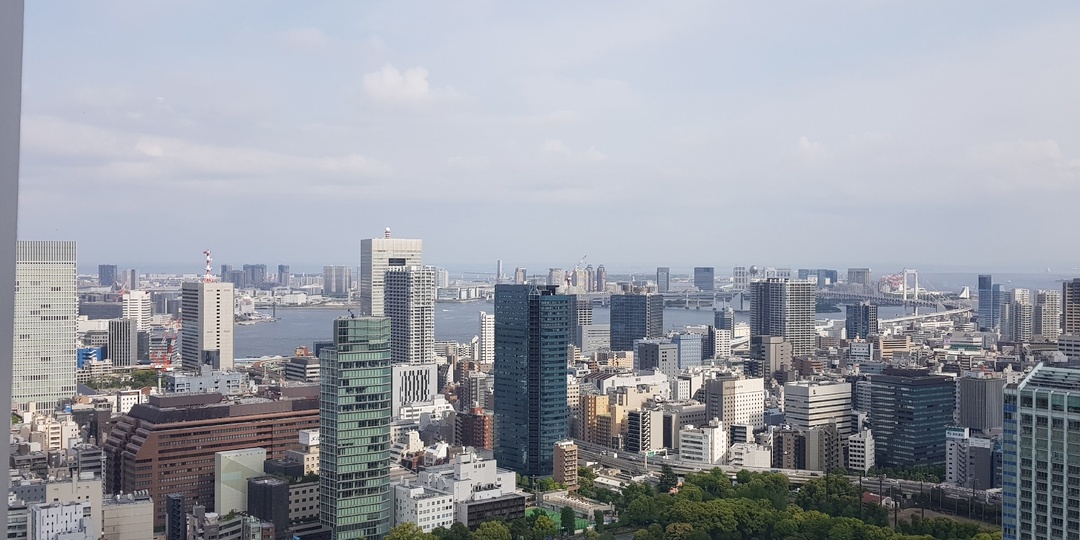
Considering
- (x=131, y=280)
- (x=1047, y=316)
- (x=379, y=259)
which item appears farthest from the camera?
(x=379, y=259)

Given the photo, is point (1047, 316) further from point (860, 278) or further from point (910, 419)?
point (860, 278)

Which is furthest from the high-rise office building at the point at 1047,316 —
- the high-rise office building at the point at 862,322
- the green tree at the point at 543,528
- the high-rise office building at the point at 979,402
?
the green tree at the point at 543,528

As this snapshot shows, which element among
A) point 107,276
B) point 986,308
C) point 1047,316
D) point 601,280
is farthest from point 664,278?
point 107,276

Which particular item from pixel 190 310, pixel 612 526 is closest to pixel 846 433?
pixel 612 526

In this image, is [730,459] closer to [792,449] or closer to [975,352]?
[792,449]

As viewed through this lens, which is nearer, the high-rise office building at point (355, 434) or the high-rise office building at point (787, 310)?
the high-rise office building at point (355, 434)

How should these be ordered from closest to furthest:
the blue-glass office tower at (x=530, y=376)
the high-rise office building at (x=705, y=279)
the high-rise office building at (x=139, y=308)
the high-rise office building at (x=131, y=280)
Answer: the blue-glass office tower at (x=530, y=376) → the high-rise office building at (x=131, y=280) → the high-rise office building at (x=139, y=308) → the high-rise office building at (x=705, y=279)

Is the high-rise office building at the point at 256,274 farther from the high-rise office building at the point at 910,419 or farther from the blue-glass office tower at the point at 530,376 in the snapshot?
the high-rise office building at the point at 910,419

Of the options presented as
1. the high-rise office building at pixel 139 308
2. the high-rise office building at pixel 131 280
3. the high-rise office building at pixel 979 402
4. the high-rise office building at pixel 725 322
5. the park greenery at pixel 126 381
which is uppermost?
the high-rise office building at pixel 131 280
